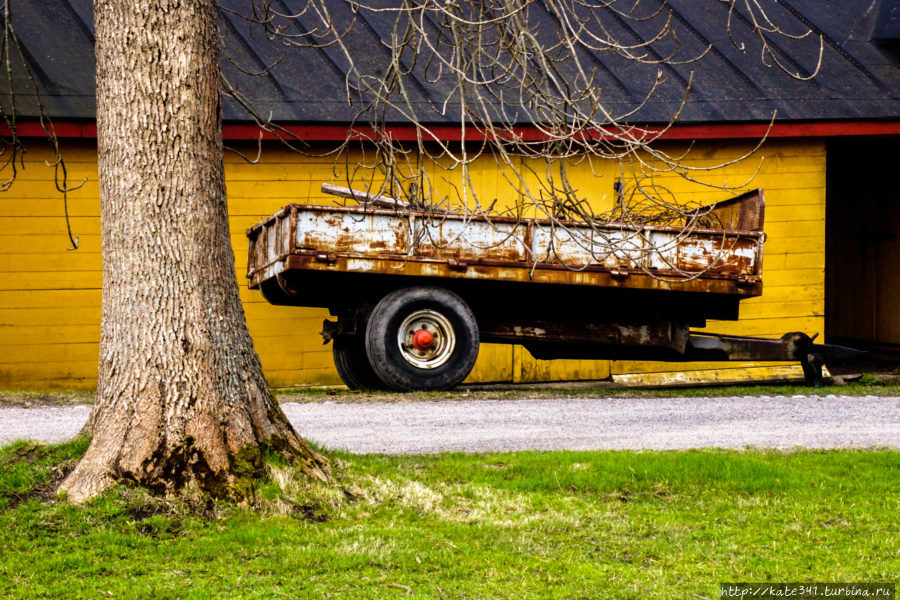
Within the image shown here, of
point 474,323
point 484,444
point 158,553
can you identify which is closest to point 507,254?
point 474,323

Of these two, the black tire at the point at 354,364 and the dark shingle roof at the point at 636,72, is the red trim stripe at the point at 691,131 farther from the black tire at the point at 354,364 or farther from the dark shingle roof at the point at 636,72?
the black tire at the point at 354,364

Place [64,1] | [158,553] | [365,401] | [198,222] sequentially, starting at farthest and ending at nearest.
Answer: [64,1]
[365,401]
[198,222]
[158,553]

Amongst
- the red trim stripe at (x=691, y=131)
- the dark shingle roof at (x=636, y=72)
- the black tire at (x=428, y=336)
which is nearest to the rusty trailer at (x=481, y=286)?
the black tire at (x=428, y=336)

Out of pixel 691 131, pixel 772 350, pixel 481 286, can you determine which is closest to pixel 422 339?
pixel 481 286

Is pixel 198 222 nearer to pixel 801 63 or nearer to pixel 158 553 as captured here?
pixel 158 553

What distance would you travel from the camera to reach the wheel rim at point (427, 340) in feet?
35.6

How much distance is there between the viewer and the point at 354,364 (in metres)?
12.0

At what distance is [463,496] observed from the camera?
5.74m

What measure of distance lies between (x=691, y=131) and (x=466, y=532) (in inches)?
390

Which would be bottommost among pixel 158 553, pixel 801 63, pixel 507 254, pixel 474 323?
pixel 158 553

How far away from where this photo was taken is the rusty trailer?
407 inches

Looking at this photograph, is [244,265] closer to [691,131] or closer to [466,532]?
[691,131]

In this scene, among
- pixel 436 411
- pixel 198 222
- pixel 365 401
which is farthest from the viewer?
pixel 365 401

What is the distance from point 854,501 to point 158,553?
350 cm
